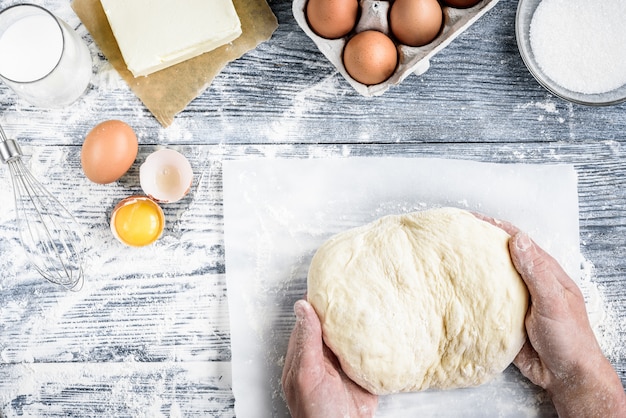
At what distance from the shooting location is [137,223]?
116 centimetres

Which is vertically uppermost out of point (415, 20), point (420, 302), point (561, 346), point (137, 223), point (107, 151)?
point (415, 20)

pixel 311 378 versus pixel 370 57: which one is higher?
pixel 370 57

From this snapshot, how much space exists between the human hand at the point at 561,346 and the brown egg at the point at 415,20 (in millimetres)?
362

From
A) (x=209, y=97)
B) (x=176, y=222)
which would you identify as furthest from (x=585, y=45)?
(x=176, y=222)

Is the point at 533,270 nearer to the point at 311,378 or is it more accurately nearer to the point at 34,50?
the point at 311,378

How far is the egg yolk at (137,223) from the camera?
116cm

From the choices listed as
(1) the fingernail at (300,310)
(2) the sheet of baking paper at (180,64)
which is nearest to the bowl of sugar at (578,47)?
(2) the sheet of baking paper at (180,64)

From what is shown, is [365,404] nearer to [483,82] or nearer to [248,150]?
[248,150]

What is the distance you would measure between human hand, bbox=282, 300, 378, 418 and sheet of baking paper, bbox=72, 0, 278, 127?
1.58ft

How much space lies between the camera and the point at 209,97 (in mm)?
1232

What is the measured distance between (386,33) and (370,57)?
75mm

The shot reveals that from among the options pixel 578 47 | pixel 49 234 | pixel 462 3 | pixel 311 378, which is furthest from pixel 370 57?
pixel 49 234

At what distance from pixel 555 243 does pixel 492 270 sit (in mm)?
249

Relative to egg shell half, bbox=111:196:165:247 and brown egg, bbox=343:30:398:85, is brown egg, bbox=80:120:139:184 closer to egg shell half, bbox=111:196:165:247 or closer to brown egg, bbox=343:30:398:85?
egg shell half, bbox=111:196:165:247
